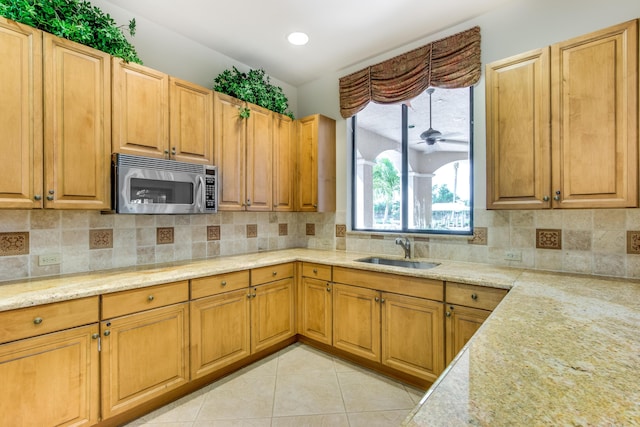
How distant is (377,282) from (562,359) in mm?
1632

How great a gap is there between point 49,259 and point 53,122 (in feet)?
2.97

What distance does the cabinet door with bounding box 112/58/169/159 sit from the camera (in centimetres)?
208

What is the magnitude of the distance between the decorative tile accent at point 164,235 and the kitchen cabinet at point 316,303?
1213 millimetres

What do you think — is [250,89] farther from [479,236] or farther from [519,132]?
[479,236]

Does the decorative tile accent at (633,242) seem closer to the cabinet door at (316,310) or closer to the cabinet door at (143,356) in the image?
the cabinet door at (316,310)

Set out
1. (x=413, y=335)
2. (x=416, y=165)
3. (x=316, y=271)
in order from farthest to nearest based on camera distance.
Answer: (x=416, y=165) → (x=316, y=271) → (x=413, y=335)

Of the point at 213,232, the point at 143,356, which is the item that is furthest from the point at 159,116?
the point at 143,356

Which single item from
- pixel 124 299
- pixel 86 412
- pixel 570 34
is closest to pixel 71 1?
pixel 124 299

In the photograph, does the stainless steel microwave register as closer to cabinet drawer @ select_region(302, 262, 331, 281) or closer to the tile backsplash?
the tile backsplash

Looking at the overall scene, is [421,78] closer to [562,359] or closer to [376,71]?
[376,71]

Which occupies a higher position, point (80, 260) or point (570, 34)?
point (570, 34)

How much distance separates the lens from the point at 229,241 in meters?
3.12

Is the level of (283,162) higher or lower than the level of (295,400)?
higher

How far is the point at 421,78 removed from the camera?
111 inches
